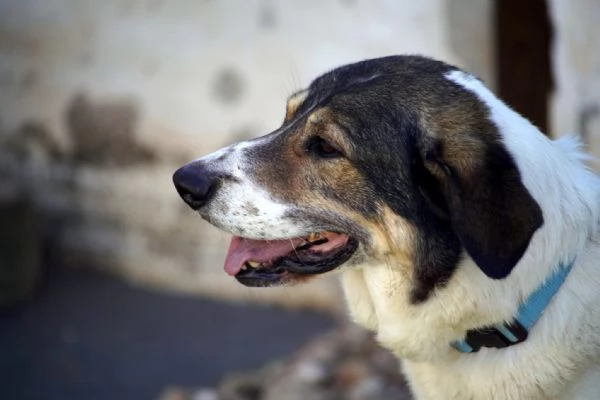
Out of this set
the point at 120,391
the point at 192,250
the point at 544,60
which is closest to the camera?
the point at 120,391

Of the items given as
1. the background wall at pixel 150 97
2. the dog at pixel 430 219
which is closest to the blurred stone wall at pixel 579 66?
the background wall at pixel 150 97

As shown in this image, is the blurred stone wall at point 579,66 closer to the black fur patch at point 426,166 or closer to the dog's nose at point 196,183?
the black fur patch at point 426,166

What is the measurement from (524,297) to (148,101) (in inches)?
163

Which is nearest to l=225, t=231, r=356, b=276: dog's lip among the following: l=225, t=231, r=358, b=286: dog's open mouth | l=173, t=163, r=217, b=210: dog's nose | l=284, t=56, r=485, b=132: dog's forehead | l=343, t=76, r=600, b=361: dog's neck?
l=225, t=231, r=358, b=286: dog's open mouth

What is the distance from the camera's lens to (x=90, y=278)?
680 centimetres

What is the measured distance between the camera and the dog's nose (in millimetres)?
2984

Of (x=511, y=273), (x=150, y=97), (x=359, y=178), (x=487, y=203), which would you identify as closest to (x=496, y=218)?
(x=487, y=203)

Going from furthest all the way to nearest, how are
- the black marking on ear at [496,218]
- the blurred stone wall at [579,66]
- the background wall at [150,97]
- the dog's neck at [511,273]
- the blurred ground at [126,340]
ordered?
1. the background wall at [150,97]
2. the blurred ground at [126,340]
3. the blurred stone wall at [579,66]
4. the dog's neck at [511,273]
5. the black marking on ear at [496,218]

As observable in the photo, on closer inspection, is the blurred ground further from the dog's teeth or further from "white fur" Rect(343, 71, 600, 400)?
"white fur" Rect(343, 71, 600, 400)

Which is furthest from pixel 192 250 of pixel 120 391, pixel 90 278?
pixel 120 391

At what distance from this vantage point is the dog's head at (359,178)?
9.38 ft

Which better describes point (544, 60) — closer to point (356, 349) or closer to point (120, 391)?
point (356, 349)

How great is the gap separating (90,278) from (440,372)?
422 centimetres

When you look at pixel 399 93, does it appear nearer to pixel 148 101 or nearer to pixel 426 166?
pixel 426 166
